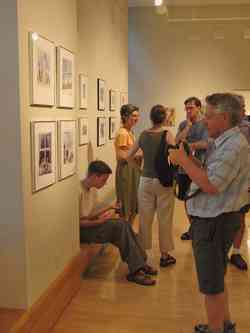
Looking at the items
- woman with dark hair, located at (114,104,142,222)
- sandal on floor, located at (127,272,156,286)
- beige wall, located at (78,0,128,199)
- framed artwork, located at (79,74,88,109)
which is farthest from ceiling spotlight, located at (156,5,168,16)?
sandal on floor, located at (127,272,156,286)

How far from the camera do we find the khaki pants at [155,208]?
161 inches

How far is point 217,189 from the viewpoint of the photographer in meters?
2.27

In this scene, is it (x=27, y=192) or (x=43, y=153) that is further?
(x=43, y=153)

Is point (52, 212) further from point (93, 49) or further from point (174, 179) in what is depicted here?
point (93, 49)

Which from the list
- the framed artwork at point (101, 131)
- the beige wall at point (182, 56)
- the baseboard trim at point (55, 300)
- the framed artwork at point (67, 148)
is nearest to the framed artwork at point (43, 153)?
the framed artwork at point (67, 148)

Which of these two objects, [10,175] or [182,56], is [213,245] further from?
[182,56]

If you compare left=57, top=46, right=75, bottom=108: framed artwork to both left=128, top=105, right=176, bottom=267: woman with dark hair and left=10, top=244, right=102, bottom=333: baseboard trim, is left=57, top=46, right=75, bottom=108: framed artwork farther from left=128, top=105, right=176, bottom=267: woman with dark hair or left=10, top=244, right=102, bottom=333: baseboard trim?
left=10, top=244, right=102, bottom=333: baseboard trim

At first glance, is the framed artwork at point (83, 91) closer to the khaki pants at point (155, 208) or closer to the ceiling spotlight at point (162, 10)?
the khaki pants at point (155, 208)

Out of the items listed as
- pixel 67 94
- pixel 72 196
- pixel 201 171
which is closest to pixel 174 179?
pixel 72 196

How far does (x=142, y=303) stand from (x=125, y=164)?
1864 millimetres

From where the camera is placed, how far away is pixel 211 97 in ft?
7.71

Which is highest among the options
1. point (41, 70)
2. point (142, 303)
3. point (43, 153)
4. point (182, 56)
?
point (182, 56)

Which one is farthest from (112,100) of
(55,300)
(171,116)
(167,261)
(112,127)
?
(55,300)

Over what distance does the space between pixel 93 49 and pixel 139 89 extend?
13.5 ft
